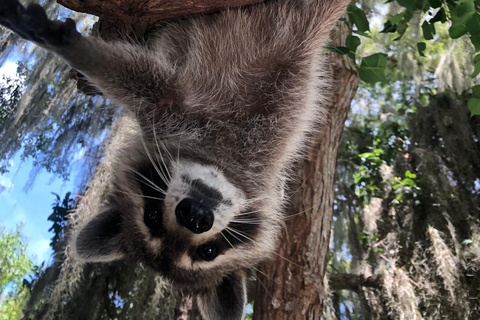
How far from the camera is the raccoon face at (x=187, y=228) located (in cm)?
183

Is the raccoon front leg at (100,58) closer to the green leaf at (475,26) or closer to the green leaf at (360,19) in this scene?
the green leaf at (360,19)

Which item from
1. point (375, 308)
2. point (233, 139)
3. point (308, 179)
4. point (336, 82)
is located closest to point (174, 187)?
point (233, 139)

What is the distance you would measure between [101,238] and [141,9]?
1.15m

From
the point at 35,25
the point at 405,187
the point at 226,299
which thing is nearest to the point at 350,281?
the point at 405,187

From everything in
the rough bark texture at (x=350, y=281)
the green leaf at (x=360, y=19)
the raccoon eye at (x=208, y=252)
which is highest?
the green leaf at (x=360, y=19)

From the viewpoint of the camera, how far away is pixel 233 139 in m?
2.18

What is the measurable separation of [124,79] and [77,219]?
6.80 feet

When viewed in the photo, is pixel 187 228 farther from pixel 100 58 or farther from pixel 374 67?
pixel 374 67

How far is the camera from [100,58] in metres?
1.77

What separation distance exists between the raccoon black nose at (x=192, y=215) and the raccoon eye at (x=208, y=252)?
281 mm

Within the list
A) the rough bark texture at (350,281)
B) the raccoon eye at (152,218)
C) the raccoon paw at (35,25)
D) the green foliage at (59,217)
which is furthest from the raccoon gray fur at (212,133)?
the rough bark texture at (350,281)

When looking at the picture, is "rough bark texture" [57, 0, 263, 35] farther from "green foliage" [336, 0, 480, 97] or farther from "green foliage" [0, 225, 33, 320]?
"green foliage" [0, 225, 33, 320]

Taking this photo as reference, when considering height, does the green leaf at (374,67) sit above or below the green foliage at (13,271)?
above

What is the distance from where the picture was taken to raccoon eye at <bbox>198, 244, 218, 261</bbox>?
199 cm
